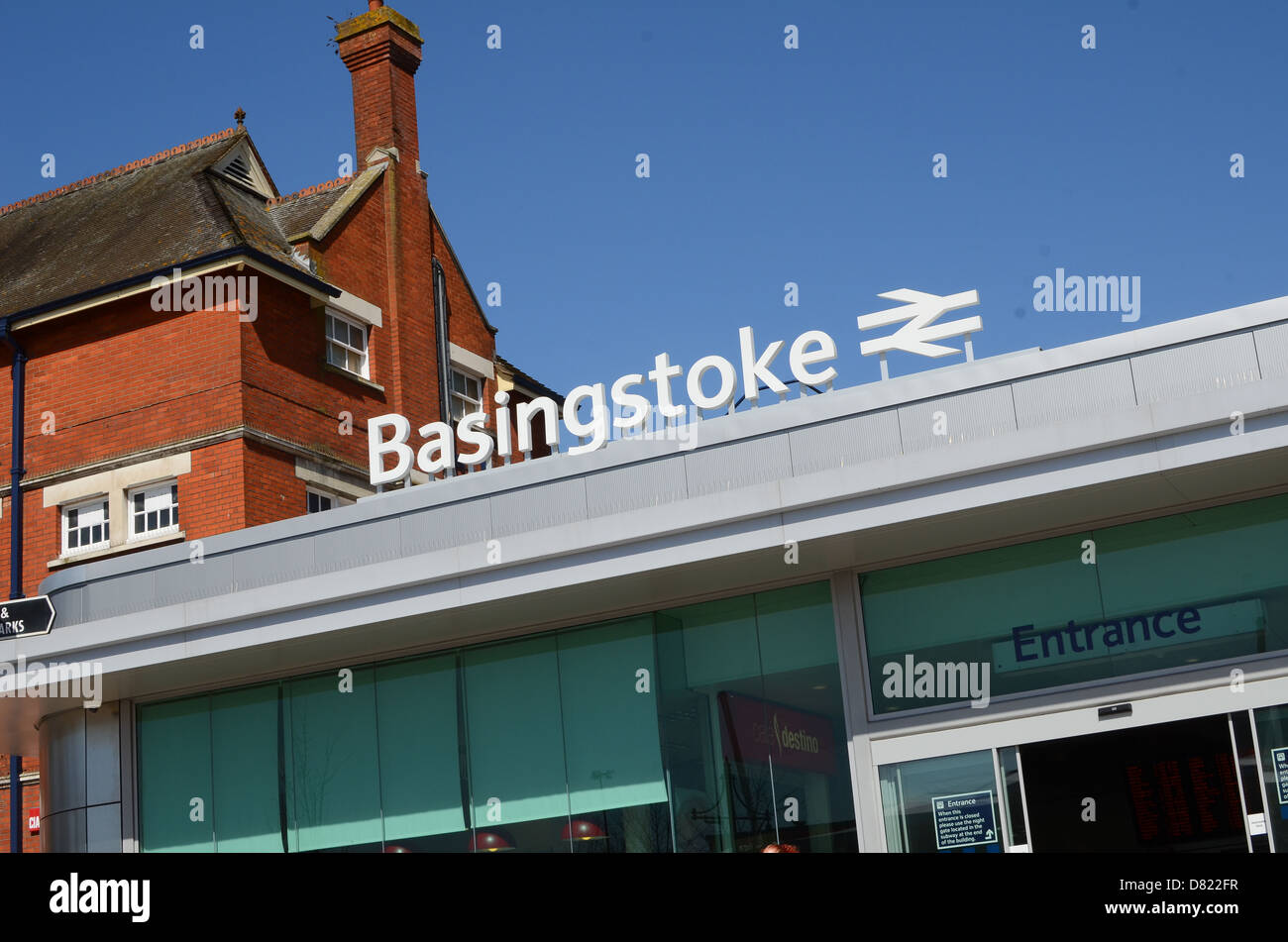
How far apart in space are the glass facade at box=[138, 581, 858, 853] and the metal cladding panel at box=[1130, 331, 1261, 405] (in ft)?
12.4

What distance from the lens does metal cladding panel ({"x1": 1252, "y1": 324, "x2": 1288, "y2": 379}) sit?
11984 mm

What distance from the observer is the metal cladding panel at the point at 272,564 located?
53.6 feet

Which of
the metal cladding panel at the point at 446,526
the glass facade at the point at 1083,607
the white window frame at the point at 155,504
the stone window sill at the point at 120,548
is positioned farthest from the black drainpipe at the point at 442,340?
the glass facade at the point at 1083,607

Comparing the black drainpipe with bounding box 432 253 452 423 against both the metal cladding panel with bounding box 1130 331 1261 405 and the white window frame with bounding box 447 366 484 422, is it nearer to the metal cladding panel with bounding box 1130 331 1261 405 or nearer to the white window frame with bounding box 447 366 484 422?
the white window frame with bounding box 447 366 484 422

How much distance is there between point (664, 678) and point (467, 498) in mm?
2858

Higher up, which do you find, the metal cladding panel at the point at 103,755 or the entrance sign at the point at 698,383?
the entrance sign at the point at 698,383

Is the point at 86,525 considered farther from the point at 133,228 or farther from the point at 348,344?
the point at 133,228

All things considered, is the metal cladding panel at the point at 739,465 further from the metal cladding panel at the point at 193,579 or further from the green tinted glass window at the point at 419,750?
the metal cladding panel at the point at 193,579

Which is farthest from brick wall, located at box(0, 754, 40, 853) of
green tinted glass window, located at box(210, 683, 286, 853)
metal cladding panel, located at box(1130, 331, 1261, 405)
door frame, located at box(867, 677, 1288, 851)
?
metal cladding panel, located at box(1130, 331, 1261, 405)

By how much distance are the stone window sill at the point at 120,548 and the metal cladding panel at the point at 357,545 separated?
9.43 metres
